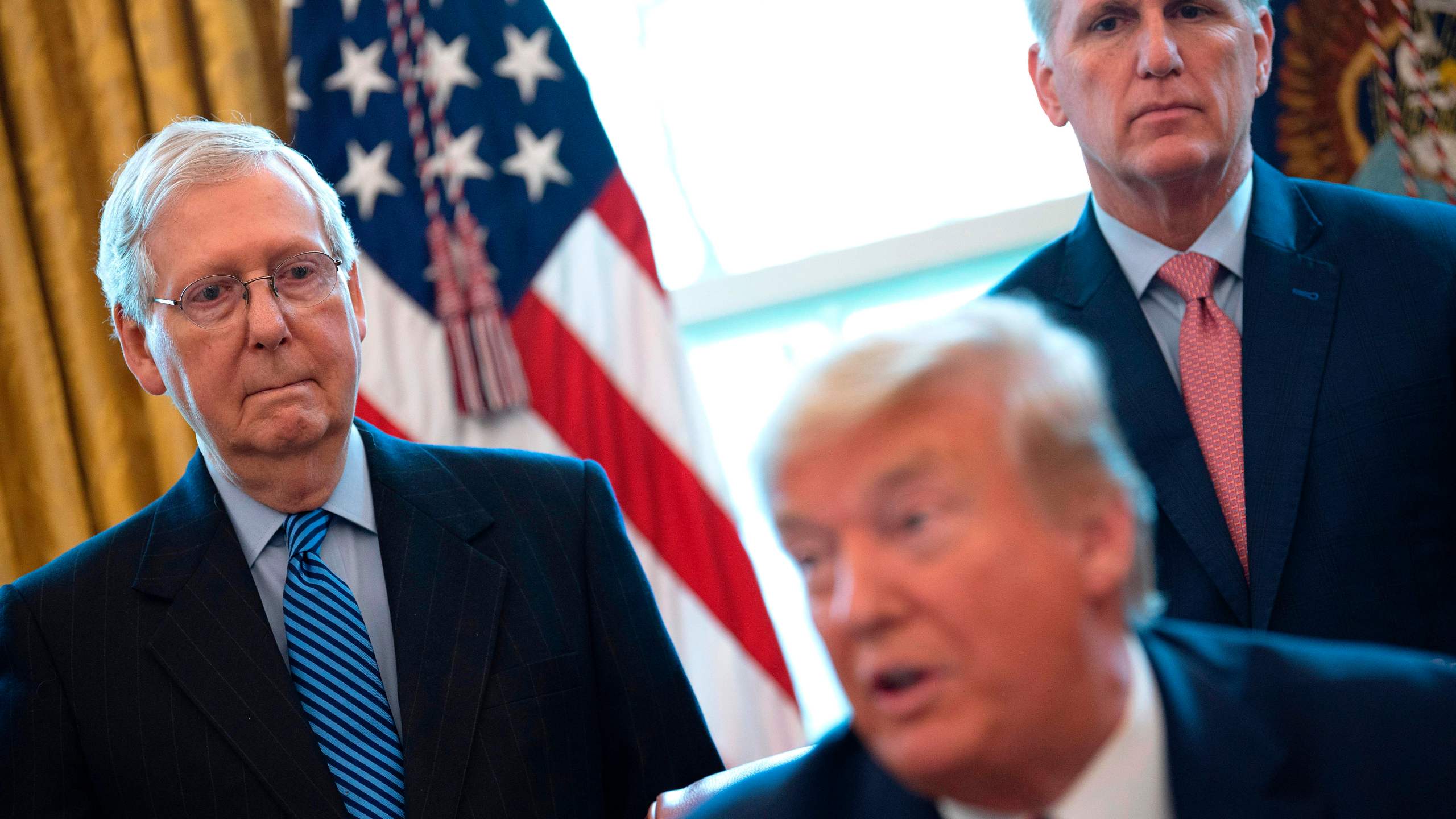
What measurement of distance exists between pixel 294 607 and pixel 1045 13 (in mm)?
1487

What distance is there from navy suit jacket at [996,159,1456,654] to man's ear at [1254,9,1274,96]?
0.73ft

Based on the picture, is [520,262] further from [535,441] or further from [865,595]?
[865,595]

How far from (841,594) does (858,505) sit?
0.07m

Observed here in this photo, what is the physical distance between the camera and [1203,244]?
1.98m

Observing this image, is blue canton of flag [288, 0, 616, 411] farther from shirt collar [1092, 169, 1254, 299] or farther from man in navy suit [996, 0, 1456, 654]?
shirt collar [1092, 169, 1254, 299]

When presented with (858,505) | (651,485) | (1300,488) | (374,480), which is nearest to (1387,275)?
(1300,488)

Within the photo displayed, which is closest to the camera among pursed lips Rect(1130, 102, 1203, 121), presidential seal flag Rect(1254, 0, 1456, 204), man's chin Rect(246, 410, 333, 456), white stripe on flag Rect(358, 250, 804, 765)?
man's chin Rect(246, 410, 333, 456)

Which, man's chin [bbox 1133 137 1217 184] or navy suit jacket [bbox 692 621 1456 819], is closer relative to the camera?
navy suit jacket [bbox 692 621 1456 819]

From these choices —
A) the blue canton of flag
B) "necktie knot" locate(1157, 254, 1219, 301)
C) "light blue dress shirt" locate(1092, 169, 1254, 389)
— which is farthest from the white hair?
the blue canton of flag

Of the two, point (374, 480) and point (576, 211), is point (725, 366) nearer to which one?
point (576, 211)

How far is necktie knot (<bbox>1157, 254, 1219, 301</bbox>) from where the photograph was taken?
1.96 meters

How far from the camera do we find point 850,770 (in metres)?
1.27

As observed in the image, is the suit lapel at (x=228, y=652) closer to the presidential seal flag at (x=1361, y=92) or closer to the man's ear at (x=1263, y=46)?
the man's ear at (x=1263, y=46)

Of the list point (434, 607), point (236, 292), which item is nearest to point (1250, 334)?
point (434, 607)
